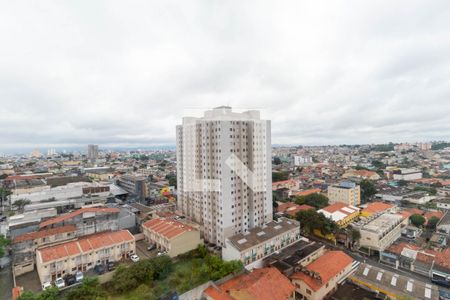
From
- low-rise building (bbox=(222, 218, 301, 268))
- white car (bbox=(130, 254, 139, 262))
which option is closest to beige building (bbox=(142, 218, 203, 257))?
white car (bbox=(130, 254, 139, 262))

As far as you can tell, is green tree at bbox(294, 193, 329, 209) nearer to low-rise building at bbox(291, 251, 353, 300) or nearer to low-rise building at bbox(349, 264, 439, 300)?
low-rise building at bbox(291, 251, 353, 300)

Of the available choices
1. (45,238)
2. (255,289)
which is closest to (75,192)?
(45,238)

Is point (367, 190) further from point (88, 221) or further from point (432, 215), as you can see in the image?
point (88, 221)

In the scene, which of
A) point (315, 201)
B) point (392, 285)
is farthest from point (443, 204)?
point (392, 285)

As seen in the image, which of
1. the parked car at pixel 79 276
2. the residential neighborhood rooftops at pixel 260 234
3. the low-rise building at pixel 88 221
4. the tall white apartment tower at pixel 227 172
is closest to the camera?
the parked car at pixel 79 276

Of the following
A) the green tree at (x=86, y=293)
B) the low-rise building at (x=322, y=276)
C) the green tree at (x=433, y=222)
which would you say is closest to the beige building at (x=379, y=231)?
the green tree at (x=433, y=222)

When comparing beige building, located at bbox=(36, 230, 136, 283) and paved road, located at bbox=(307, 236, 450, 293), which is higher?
beige building, located at bbox=(36, 230, 136, 283)

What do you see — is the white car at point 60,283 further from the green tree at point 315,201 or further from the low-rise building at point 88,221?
the green tree at point 315,201
